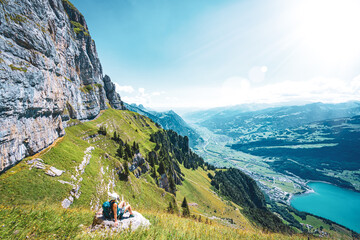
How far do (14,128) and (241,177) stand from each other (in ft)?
737

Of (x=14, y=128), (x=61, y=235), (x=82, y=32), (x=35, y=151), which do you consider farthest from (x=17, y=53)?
(x=82, y=32)

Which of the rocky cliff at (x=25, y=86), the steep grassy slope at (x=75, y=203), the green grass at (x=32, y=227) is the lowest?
the steep grassy slope at (x=75, y=203)

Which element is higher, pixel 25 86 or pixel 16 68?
pixel 16 68

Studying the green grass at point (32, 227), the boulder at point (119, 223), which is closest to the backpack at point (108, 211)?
the boulder at point (119, 223)

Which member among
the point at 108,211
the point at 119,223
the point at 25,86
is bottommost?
the point at 119,223

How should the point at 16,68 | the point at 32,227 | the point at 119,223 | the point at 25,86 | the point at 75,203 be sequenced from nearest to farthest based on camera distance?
the point at 32,227 < the point at 119,223 < the point at 75,203 < the point at 16,68 < the point at 25,86

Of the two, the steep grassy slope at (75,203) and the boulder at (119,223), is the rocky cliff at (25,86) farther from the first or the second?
the boulder at (119,223)

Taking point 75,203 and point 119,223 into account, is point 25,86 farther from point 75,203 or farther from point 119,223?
point 119,223

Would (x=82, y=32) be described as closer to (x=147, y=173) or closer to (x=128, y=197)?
(x=147, y=173)

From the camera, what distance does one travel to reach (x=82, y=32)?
10744 centimetres

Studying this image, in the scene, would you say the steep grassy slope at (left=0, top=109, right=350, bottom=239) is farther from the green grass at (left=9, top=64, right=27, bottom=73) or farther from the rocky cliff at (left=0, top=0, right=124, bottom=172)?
the green grass at (left=9, top=64, right=27, bottom=73)

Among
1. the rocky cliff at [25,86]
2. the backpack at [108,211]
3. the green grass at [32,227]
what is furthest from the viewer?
the rocky cliff at [25,86]

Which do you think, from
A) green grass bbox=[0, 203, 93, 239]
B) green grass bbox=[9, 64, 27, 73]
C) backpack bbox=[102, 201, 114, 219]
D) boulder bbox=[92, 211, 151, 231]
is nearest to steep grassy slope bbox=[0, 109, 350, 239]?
green grass bbox=[0, 203, 93, 239]

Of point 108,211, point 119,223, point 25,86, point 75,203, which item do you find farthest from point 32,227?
point 25,86
